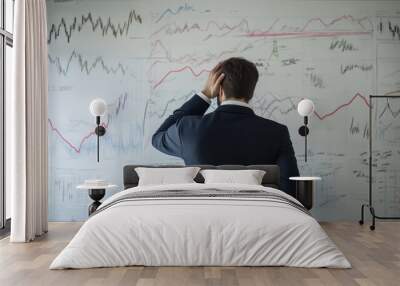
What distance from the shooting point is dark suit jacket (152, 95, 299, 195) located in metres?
6.00

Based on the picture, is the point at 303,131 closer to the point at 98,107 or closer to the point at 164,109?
the point at 164,109

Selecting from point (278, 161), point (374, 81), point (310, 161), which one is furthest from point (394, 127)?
point (278, 161)

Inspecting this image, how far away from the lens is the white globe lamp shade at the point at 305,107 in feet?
21.8

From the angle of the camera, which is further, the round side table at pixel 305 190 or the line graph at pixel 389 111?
the line graph at pixel 389 111

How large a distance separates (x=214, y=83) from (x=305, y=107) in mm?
1138

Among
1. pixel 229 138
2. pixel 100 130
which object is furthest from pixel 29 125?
pixel 229 138

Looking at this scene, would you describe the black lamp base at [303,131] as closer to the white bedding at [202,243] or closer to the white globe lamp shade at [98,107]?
the white globe lamp shade at [98,107]

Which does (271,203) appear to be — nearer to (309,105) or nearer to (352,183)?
(309,105)

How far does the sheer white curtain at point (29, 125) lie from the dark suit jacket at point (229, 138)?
57.6 inches

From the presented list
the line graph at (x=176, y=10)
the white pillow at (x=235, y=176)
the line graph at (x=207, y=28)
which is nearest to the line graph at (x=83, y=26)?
the line graph at (x=176, y=10)

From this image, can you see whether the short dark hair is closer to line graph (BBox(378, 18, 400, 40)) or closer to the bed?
line graph (BBox(378, 18, 400, 40))

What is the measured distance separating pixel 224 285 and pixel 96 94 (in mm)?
4065

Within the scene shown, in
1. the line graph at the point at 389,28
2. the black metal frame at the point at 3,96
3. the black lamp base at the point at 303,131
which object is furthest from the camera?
the line graph at the point at 389,28

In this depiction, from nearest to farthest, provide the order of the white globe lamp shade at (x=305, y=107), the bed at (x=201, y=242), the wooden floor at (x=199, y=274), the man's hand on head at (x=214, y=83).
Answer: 1. the wooden floor at (x=199, y=274)
2. the bed at (x=201, y=242)
3. the man's hand on head at (x=214, y=83)
4. the white globe lamp shade at (x=305, y=107)
